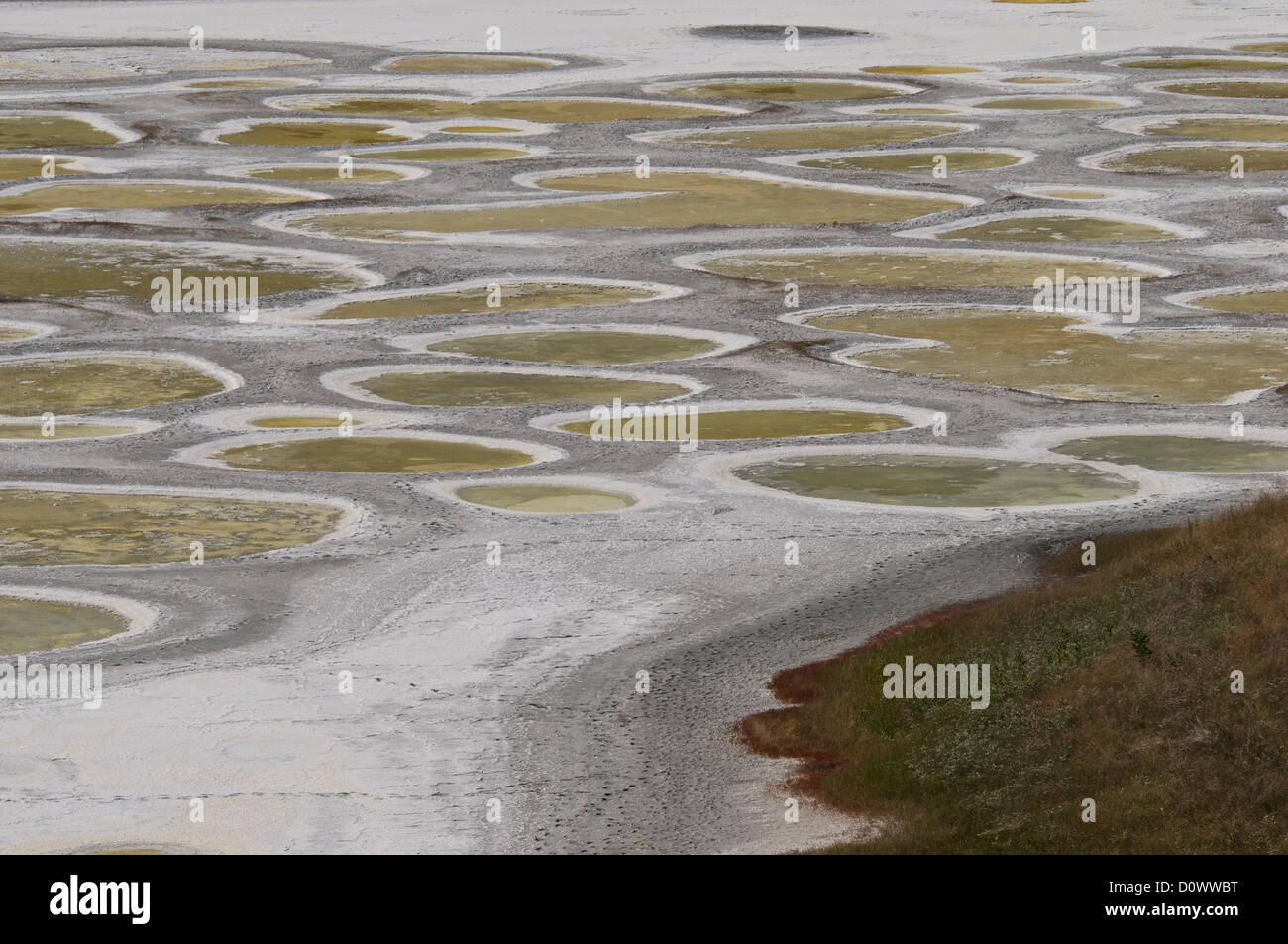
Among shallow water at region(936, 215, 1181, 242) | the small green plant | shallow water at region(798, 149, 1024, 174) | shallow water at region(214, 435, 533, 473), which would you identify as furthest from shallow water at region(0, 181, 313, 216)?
the small green plant

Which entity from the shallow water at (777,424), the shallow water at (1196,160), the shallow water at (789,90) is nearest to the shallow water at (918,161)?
the shallow water at (1196,160)

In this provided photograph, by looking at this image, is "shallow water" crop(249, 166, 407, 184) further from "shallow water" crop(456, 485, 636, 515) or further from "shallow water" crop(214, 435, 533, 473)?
"shallow water" crop(456, 485, 636, 515)

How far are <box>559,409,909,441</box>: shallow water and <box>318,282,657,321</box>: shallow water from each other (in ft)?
25.6

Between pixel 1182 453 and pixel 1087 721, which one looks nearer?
pixel 1087 721

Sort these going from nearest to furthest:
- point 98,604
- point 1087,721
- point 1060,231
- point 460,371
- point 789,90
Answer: point 1087,721 → point 98,604 → point 460,371 → point 1060,231 → point 789,90

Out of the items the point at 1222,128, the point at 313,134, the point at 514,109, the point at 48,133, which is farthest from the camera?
the point at 514,109

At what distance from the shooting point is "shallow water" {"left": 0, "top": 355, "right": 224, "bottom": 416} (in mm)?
29312

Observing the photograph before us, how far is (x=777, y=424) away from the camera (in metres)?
28.3

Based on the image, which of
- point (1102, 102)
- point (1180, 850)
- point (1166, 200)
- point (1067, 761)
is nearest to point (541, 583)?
point (1067, 761)

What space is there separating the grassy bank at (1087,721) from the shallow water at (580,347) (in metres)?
13.1

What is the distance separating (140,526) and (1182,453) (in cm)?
1140

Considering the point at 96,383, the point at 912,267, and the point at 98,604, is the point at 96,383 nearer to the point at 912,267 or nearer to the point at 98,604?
the point at 98,604

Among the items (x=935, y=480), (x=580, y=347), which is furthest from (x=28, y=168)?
(x=935, y=480)
